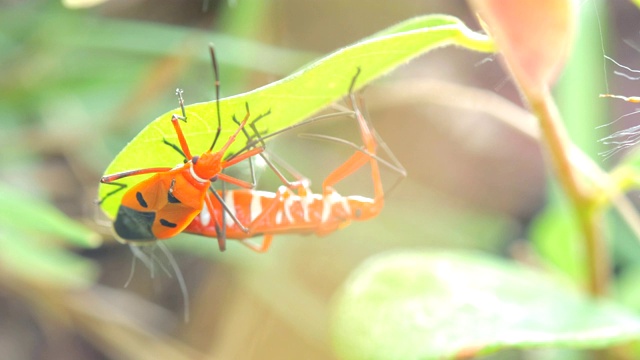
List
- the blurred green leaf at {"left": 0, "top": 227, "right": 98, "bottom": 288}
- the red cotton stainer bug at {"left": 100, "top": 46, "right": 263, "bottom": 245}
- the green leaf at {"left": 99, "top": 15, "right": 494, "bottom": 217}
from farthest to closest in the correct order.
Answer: the blurred green leaf at {"left": 0, "top": 227, "right": 98, "bottom": 288}
the red cotton stainer bug at {"left": 100, "top": 46, "right": 263, "bottom": 245}
the green leaf at {"left": 99, "top": 15, "right": 494, "bottom": 217}

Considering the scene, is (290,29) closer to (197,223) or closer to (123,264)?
(123,264)

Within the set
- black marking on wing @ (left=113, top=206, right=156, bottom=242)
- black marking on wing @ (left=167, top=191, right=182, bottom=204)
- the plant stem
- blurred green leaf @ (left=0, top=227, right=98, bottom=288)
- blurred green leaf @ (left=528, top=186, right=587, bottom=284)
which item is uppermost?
blurred green leaf @ (left=528, top=186, right=587, bottom=284)

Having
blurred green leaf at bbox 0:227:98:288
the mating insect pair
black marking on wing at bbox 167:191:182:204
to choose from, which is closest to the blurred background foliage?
blurred green leaf at bbox 0:227:98:288

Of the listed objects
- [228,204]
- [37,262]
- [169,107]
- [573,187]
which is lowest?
[37,262]

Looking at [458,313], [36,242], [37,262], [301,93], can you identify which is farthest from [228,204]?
[36,242]

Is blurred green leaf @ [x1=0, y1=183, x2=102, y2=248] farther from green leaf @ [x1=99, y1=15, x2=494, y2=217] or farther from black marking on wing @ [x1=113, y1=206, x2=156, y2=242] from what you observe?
green leaf @ [x1=99, y1=15, x2=494, y2=217]

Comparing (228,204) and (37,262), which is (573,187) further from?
(37,262)
